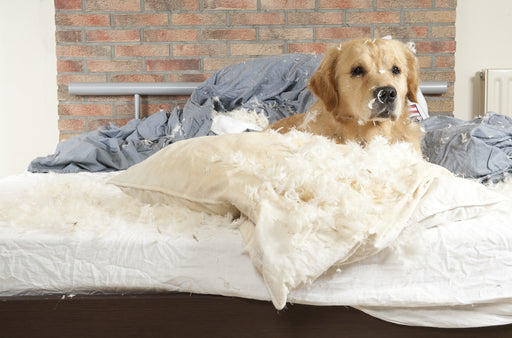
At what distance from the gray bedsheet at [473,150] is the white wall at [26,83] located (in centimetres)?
247

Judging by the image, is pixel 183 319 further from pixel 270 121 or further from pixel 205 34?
pixel 205 34

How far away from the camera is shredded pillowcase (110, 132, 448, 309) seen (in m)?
0.71

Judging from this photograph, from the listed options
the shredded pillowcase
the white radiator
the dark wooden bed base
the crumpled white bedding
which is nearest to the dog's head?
the shredded pillowcase

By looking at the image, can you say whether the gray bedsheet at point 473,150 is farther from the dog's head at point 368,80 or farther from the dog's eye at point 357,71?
the dog's eye at point 357,71

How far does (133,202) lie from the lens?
0.99 meters

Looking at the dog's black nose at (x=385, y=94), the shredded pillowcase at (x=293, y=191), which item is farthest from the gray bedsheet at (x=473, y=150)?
the shredded pillowcase at (x=293, y=191)

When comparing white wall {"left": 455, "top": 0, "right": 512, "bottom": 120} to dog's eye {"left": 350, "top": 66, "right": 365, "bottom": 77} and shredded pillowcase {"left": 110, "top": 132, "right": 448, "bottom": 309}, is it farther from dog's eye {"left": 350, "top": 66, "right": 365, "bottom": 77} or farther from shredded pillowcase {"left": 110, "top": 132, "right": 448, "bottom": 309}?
shredded pillowcase {"left": 110, "top": 132, "right": 448, "bottom": 309}

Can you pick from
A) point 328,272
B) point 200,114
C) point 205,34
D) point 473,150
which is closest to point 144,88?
point 205,34

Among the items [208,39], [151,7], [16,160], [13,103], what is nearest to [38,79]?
[13,103]

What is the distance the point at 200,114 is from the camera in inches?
85.9

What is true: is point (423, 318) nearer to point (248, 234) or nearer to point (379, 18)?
point (248, 234)

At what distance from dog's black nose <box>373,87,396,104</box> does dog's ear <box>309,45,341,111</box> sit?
0.59 ft

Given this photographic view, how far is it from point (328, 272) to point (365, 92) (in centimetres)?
76

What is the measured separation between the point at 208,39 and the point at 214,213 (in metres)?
2.17
